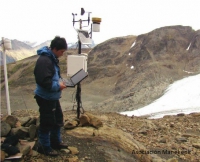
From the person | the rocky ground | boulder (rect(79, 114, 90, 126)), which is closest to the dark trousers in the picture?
the person

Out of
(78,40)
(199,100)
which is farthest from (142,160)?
(199,100)

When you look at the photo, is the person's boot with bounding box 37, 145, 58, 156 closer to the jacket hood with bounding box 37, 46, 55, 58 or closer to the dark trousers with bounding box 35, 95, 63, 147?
the dark trousers with bounding box 35, 95, 63, 147

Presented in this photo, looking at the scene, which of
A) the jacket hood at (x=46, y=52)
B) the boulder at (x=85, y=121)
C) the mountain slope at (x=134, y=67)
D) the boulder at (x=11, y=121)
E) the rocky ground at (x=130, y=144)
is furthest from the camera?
the mountain slope at (x=134, y=67)

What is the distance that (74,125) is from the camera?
5902 millimetres

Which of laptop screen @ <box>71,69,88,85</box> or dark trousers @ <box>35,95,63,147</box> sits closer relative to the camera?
dark trousers @ <box>35,95,63,147</box>

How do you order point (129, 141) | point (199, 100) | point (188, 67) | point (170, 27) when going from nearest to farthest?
point (129, 141) < point (199, 100) < point (188, 67) < point (170, 27)

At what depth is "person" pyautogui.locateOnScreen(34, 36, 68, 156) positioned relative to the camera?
153 inches

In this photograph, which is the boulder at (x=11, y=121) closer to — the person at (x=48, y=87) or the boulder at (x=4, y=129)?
the boulder at (x=4, y=129)

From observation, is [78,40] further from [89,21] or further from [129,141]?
[129,141]

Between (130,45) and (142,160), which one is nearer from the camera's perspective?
(142,160)

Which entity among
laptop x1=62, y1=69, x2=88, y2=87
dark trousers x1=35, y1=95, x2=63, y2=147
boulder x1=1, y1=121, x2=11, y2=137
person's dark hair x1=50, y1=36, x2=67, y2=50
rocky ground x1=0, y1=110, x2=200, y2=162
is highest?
person's dark hair x1=50, y1=36, x2=67, y2=50

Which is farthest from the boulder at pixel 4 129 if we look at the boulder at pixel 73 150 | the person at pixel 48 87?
the boulder at pixel 73 150

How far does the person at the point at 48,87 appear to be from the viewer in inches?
153

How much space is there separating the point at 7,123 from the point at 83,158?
1.73 meters
